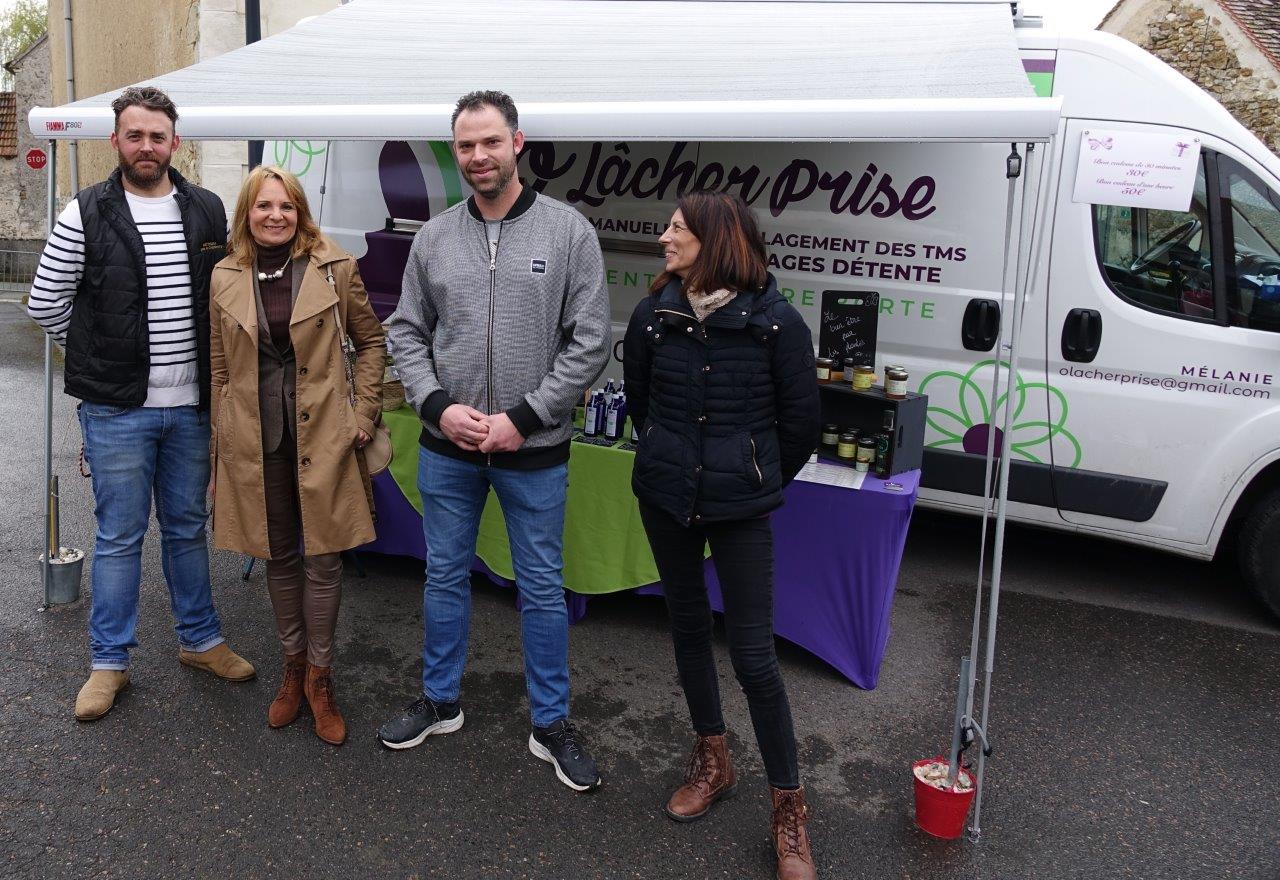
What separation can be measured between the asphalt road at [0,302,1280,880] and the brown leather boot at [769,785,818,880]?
0.10 metres

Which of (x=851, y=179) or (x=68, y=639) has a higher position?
(x=851, y=179)

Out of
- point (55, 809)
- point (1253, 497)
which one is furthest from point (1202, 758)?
point (55, 809)

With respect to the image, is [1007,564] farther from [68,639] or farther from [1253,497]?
[68,639]

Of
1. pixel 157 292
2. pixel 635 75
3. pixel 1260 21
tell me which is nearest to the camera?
pixel 157 292

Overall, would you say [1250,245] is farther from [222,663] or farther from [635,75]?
[222,663]

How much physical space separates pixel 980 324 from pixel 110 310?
3.23 m

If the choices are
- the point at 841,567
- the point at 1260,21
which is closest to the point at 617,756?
the point at 841,567

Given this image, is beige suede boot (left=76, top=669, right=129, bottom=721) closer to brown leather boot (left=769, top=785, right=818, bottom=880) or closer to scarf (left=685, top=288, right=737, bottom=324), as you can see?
brown leather boot (left=769, top=785, right=818, bottom=880)

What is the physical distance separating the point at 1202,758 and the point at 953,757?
3.63ft

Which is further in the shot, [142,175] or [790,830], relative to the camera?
[142,175]

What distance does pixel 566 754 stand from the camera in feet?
9.68

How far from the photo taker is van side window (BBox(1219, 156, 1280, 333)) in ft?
13.0

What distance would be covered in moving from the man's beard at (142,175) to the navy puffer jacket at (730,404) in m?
1.61

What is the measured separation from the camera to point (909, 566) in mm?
4832
